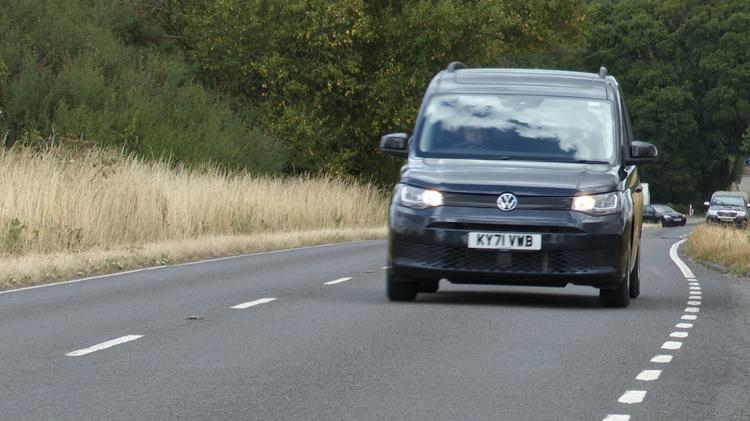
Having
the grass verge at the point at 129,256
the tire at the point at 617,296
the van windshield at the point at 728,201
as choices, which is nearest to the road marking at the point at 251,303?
the tire at the point at 617,296

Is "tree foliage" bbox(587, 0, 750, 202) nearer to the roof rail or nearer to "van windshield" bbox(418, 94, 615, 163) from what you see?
the roof rail

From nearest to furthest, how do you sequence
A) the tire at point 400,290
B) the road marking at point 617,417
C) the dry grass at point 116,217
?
1. the road marking at point 617,417
2. the tire at point 400,290
3. the dry grass at point 116,217

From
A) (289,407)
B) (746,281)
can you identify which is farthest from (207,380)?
(746,281)

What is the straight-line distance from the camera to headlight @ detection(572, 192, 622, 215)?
1436 cm

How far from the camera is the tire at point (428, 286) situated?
16.0 metres

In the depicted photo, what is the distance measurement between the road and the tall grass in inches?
221

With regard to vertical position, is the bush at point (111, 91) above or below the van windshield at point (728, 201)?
above

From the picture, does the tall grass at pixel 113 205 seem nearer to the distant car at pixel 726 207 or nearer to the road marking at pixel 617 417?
the road marking at pixel 617 417

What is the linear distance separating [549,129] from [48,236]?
9.53 meters

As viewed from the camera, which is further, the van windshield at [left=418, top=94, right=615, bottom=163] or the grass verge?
the grass verge

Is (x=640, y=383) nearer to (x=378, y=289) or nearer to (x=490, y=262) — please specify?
(x=490, y=262)

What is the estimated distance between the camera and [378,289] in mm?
17375

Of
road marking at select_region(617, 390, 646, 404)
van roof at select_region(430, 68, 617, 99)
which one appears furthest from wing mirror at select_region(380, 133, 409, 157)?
road marking at select_region(617, 390, 646, 404)

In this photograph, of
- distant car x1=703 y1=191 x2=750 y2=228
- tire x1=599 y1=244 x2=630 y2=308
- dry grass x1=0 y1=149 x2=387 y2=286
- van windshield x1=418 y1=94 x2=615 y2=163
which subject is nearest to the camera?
tire x1=599 y1=244 x2=630 y2=308
